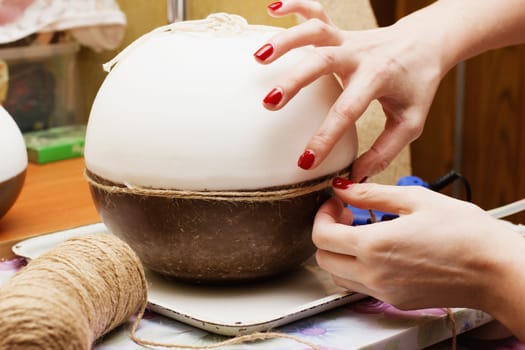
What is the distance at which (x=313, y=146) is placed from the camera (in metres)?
0.84

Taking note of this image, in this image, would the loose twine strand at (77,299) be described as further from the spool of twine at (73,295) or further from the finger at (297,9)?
the finger at (297,9)

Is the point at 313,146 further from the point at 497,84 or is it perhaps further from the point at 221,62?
the point at 497,84

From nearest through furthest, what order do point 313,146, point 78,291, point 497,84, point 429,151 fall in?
1. point 78,291
2. point 313,146
3. point 497,84
4. point 429,151

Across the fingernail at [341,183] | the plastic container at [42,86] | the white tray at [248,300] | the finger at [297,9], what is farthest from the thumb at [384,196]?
the plastic container at [42,86]

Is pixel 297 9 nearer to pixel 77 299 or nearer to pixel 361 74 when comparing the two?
pixel 361 74

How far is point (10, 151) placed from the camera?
3.75ft

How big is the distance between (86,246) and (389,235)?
0.99 feet

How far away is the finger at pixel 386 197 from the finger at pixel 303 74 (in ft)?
0.41

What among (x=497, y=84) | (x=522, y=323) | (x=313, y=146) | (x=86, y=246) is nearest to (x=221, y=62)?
(x=313, y=146)

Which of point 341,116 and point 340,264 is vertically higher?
point 341,116

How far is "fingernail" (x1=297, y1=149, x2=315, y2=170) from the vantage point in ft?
2.75

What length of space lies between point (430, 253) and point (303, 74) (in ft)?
0.73

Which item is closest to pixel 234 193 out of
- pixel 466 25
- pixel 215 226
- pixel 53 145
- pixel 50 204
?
pixel 215 226

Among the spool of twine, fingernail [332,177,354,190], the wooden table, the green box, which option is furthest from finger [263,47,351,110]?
the green box
